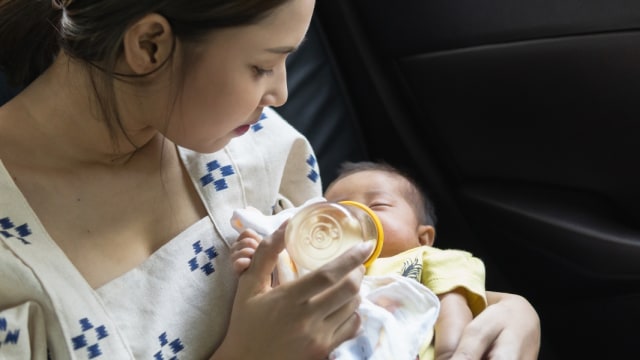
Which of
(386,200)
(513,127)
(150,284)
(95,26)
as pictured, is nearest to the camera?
(95,26)

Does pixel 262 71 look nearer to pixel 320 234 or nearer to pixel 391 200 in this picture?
pixel 320 234

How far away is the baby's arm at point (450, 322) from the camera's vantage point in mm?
1317

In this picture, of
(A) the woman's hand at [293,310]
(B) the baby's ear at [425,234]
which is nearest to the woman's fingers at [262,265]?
(A) the woman's hand at [293,310]

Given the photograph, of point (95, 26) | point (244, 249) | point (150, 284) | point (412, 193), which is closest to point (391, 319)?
point (244, 249)

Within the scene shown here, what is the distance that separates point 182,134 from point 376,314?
14.9 inches

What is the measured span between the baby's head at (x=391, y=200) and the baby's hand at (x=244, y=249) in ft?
1.17

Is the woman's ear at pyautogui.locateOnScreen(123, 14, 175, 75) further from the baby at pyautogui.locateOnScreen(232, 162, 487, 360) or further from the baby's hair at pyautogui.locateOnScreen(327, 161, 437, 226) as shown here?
the baby's hair at pyautogui.locateOnScreen(327, 161, 437, 226)

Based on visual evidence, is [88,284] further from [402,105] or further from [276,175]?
[402,105]

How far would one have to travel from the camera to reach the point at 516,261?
6.04 feet

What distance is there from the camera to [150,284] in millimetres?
1238

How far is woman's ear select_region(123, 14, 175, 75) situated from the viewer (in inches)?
43.9

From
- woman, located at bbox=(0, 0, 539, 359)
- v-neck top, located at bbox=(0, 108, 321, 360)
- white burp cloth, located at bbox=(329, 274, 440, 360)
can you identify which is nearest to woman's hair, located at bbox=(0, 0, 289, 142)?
woman, located at bbox=(0, 0, 539, 359)

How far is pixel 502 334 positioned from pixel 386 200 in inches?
14.9

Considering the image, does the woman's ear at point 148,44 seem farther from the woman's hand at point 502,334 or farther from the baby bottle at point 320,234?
the woman's hand at point 502,334
